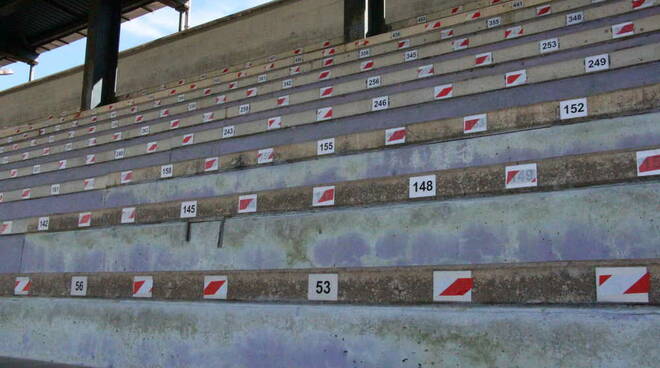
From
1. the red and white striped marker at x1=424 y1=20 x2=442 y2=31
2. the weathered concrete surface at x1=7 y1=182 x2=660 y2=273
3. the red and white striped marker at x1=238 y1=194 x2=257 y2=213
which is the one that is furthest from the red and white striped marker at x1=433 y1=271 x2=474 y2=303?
the red and white striped marker at x1=424 y1=20 x2=442 y2=31

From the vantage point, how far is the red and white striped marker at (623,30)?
20.0 ft

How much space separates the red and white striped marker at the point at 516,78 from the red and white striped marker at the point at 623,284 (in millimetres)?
3014

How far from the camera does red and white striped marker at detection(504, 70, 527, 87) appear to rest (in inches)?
222

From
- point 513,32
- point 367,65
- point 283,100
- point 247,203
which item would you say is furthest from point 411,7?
point 247,203

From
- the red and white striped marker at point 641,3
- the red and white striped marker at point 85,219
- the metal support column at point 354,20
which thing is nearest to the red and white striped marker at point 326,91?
the metal support column at point 354,20

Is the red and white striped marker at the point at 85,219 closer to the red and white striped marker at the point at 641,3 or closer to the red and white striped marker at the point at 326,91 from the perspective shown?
the red and white striped marker at the point at 326,91

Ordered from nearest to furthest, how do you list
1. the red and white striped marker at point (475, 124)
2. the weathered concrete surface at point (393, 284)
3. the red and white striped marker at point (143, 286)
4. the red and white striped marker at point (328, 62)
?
the weathered concrete surface at point (393, 284)
the red and white striped marker at point (475, 124)
the red and white striped marker at point (143, 286)
the red and white striped marker at point (328, 62)

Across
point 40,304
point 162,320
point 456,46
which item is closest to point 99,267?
point 40,304

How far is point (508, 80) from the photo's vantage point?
574cm

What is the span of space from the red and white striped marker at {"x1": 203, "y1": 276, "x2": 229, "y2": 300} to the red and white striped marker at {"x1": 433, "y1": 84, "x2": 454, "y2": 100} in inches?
120

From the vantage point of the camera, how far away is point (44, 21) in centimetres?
1848

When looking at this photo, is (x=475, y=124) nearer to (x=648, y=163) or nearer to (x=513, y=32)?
(x=648, y=163)

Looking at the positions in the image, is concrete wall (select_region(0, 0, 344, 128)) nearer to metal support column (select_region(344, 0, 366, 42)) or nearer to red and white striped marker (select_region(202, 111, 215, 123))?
metal support column (select_region(344, 0, 366, 42))

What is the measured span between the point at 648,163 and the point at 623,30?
335 cm
